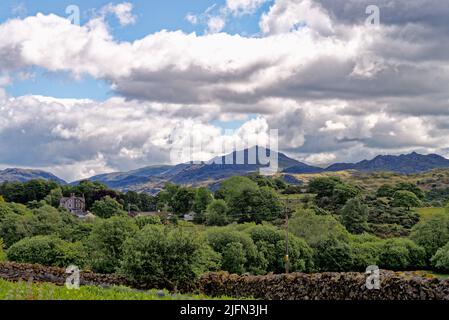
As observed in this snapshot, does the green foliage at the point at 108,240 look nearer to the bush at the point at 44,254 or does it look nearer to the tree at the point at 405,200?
the bush at the point at 44,254

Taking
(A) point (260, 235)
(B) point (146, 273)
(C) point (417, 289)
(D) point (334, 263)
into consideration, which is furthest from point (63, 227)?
(C) point (417, 289)

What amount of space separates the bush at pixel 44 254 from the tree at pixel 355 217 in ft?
269

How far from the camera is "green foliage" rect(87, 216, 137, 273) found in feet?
192

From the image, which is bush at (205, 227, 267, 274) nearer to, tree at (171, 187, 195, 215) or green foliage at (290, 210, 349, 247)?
green foliage at (290, 210, 349, 247)

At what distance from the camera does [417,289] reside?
60.5 feet

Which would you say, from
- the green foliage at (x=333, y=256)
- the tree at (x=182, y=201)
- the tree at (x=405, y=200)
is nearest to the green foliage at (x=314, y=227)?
the green foliage at (x=333, y=256)

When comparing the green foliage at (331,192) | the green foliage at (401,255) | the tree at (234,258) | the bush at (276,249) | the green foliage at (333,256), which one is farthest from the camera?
the green foliage at (331,192)

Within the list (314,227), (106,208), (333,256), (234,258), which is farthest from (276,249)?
(106,208)

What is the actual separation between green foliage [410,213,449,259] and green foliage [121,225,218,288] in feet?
295

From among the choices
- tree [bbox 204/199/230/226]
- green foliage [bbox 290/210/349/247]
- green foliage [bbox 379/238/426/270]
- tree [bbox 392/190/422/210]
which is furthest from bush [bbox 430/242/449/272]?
tree [bbox 392/190/422/210]

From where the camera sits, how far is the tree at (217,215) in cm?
14450

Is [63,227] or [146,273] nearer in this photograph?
[146,273]
